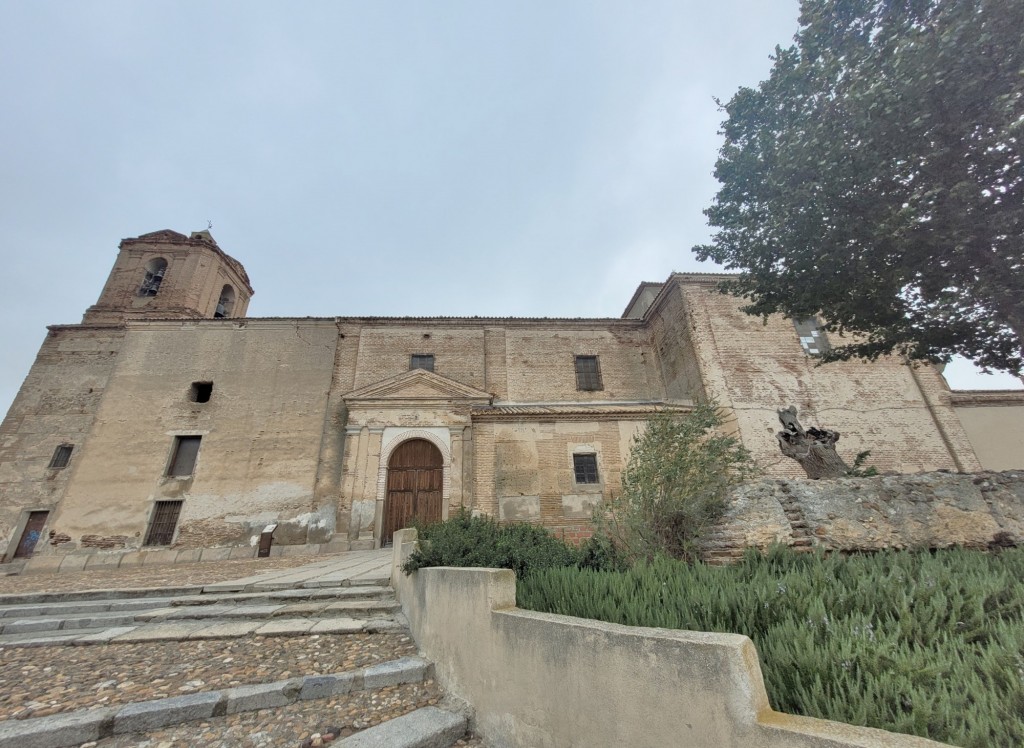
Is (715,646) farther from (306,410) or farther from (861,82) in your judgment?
(306,410)

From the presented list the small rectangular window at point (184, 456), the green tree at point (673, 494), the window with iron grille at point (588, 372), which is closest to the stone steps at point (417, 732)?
the green tree at point (673, 494)

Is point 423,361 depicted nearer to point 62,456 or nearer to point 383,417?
point 383,417

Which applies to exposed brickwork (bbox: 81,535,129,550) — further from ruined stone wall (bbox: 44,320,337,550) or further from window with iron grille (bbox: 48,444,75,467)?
window with iron grille (bbox: 48,444,75,467)

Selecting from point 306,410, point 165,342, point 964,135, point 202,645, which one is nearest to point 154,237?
point 165,342

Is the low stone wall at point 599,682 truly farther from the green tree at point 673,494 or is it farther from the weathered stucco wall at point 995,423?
the weathered stucco wall at point 995,423

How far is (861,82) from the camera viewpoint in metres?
6.30

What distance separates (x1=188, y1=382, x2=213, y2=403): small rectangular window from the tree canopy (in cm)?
1762

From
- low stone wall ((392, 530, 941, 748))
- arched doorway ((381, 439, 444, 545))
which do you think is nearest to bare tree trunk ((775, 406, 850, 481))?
low stone wall ((392, 530, 941, 748))

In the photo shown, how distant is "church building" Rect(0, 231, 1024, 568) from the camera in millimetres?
13133

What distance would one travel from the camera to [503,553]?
4.63 m

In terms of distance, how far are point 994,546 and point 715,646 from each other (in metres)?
A: 5.82

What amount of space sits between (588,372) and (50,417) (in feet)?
65.7

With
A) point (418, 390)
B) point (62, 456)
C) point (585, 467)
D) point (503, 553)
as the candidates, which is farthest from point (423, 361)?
point (503, 553)

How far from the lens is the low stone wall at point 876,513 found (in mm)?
4840
